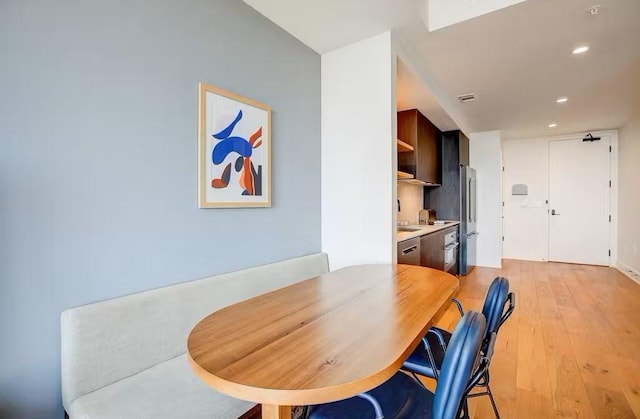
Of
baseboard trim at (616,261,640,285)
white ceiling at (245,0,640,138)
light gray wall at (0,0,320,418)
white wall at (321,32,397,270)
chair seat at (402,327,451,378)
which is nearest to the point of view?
light gray wall at (0,0,320,418)

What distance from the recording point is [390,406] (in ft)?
3.40

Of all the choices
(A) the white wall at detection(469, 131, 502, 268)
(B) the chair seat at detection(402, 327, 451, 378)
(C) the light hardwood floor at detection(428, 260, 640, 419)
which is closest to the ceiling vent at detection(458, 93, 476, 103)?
(A) the white wall at detection(469, 131, 502, 268)

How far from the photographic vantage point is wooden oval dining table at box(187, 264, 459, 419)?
725 mm

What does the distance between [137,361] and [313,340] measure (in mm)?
931

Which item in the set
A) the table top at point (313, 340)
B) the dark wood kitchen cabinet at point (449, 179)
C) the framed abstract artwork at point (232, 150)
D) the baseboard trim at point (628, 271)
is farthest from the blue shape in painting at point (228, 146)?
the baseboard trim at point (628, 271)

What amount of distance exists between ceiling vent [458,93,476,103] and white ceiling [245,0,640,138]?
0.09 m

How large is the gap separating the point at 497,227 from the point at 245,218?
518 centimetres

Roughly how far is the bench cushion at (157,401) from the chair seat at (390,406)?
405 millimetres

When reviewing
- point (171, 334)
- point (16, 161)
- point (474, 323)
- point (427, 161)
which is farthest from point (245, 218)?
point (427, 161)

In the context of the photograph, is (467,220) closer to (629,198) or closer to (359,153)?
(629,198)

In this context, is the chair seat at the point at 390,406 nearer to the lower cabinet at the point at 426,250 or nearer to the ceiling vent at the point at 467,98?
the lower cabinet at the point at 426,250

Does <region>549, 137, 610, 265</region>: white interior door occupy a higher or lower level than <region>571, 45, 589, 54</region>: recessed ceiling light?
lower

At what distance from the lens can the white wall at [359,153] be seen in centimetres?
240

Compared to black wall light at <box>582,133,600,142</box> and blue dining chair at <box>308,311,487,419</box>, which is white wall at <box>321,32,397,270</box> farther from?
black wall light at <box>582,133,600,142</box>
